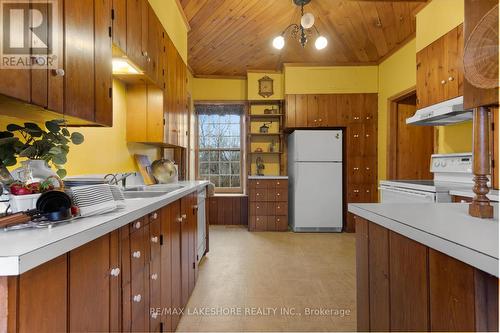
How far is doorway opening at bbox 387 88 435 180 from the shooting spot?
13.7 ft

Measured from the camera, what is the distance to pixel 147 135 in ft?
8.50

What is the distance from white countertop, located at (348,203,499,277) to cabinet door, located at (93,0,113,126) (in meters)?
1.44

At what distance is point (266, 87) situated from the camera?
5082 mm

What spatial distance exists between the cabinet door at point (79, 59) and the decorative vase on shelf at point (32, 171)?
0.29 metres

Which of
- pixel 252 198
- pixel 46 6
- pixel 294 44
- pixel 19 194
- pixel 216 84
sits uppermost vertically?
pixel 294 44

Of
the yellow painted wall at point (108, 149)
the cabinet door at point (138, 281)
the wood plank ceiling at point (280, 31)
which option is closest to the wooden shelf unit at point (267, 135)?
the wood plank ceiling at point (280, 31)

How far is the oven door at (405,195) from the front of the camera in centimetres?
251

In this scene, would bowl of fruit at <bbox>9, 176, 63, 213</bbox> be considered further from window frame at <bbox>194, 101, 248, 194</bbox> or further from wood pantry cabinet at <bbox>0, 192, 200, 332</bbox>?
window frame at <bbox>194, 101, 248, 194</bbox>

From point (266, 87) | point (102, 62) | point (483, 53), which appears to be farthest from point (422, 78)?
point (102, 62)

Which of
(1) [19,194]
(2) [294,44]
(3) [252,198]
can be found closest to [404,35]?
(2) [294,44]

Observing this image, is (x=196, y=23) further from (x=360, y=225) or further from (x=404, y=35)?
(x=360, y=225)

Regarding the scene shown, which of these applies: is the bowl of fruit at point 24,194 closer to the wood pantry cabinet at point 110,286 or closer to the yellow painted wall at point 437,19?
the wood pantry cabinet at point 110,286

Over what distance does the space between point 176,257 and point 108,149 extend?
1011 millimetres

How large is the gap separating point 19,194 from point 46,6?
75cm
